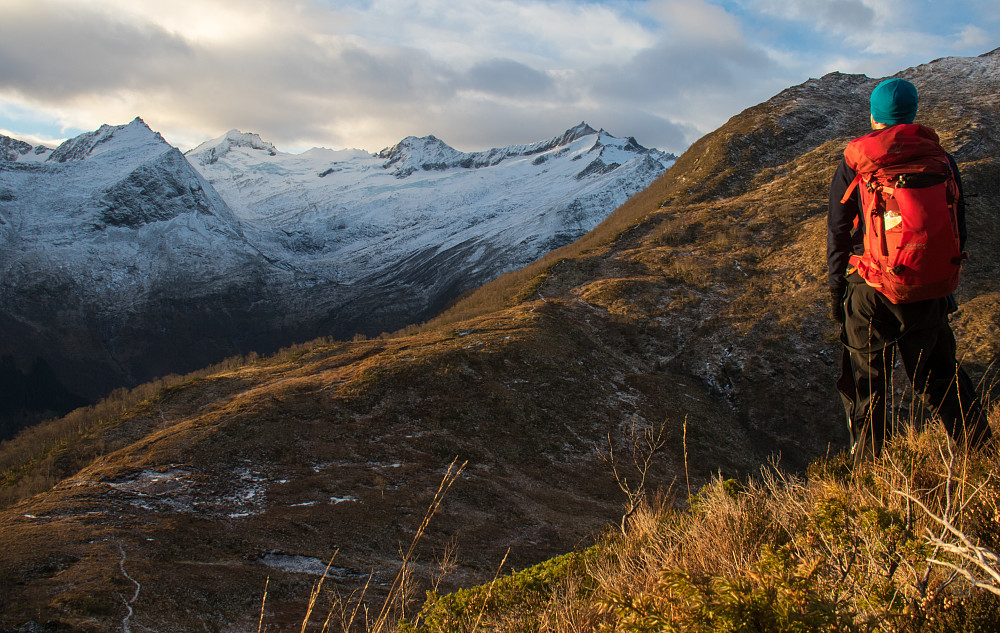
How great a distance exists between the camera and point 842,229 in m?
4.32

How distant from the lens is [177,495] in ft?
32.4

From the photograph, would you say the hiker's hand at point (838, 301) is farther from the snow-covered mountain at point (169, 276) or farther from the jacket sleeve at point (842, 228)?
the snow-covered mountain at point (169, 276)

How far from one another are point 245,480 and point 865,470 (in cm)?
1000

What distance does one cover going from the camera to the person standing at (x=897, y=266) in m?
3.73

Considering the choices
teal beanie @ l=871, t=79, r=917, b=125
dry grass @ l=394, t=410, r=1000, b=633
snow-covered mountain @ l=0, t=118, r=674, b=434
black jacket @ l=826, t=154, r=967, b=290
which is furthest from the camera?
snow-covered mountain @ l=0, t=118, r=674, b=434

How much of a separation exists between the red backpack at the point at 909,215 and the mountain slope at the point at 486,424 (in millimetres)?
1838

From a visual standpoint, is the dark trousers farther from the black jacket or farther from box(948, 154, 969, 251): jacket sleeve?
box(948, 154, 969, 251): jacket sleeve

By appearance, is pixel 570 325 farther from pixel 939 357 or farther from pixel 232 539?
pixel 939 357

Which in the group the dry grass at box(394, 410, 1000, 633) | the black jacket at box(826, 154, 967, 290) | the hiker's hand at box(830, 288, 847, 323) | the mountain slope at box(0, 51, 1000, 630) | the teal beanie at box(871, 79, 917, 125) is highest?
the teal beanie at box(871, 79, 917, 125)

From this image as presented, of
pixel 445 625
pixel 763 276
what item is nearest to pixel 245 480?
pixel 445 625

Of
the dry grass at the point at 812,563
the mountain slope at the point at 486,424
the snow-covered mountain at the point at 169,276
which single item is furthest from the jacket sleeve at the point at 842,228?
the snow-covered mountain at the point at 169,276

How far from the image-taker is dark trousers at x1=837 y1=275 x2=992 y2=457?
3947mm

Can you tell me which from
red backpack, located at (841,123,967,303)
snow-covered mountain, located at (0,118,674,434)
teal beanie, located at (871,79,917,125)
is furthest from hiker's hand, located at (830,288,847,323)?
snow-covered mountain, located at (0,118,674,434)

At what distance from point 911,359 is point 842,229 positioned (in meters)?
1.03
